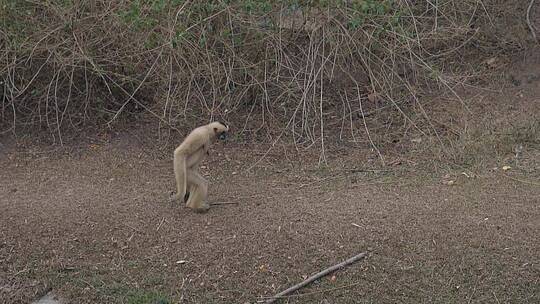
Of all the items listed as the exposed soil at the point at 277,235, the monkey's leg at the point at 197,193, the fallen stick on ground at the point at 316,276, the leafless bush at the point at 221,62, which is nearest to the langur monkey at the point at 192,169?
the monkey's leg at the point at 197,193

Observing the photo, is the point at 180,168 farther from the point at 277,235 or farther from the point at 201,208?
the point at 277,235

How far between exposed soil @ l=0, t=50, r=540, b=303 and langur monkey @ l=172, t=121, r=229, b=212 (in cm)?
12

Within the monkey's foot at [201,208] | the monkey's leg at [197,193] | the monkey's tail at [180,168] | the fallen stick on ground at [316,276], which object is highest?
the monkey's tail at [180,168]

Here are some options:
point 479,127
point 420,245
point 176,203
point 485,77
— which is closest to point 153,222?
point 176,203

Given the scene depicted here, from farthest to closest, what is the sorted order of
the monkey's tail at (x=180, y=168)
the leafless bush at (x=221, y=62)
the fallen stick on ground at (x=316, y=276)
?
the leafless bush at (x=221, y=62), the monkey's tail at (x=180, y=168), the fallen stick on ground at (x=316, y=276)

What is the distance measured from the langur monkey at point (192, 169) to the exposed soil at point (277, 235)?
0.12 metres

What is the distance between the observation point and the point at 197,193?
5.20 m

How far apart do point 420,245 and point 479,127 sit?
224 centimetres

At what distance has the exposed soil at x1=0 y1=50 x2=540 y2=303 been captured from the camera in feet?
14.7

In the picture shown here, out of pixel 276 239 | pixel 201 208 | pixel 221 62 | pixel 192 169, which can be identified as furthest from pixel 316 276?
pixel 221 62

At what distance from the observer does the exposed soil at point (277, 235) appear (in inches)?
177

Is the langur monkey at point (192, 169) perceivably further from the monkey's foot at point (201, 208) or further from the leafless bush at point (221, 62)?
the leafless bush at point (221, 62)

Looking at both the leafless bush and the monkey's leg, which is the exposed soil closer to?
the monkey's leg

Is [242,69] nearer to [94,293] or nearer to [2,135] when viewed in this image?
[2,135]
